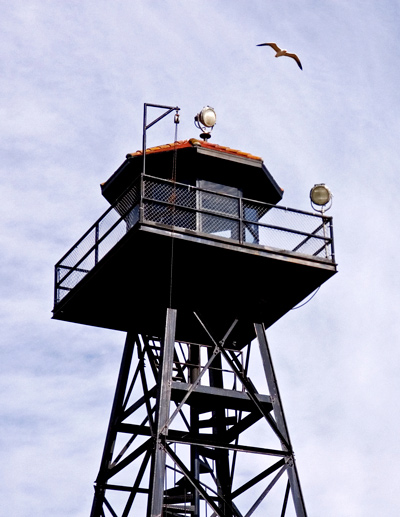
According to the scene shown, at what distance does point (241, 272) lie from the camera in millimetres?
26828

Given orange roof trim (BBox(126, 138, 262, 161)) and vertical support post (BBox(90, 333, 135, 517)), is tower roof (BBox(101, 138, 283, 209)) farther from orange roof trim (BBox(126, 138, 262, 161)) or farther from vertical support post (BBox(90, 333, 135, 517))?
vertical support post (BBox(90, 333, 135, 517))

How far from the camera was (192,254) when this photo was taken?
1026 inches

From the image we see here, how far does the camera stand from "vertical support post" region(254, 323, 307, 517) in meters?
25.8

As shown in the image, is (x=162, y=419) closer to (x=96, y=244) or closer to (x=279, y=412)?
(x=279, y=412)

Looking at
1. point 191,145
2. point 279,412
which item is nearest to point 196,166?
point 191,145

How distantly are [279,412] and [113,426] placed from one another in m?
3.64

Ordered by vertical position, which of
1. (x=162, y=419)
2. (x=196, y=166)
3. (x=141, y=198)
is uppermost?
(x=196, y=166)

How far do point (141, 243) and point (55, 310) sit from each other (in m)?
3.61

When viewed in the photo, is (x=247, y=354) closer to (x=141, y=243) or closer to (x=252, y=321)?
(x=252, y=321)

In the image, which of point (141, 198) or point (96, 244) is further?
point (96, 244)

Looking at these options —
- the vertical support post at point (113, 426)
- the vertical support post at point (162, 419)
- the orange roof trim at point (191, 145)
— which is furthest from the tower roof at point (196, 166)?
the vertical support post at point (113, 426)

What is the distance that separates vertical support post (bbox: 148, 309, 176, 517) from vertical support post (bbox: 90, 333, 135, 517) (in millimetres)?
2271

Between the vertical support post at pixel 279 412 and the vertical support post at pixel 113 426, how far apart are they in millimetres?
2942

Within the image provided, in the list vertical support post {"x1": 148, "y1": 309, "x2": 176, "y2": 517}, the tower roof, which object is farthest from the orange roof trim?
vertical support post {"x1": 148, "y1": 309, "x2": 176, "y2": 517}
